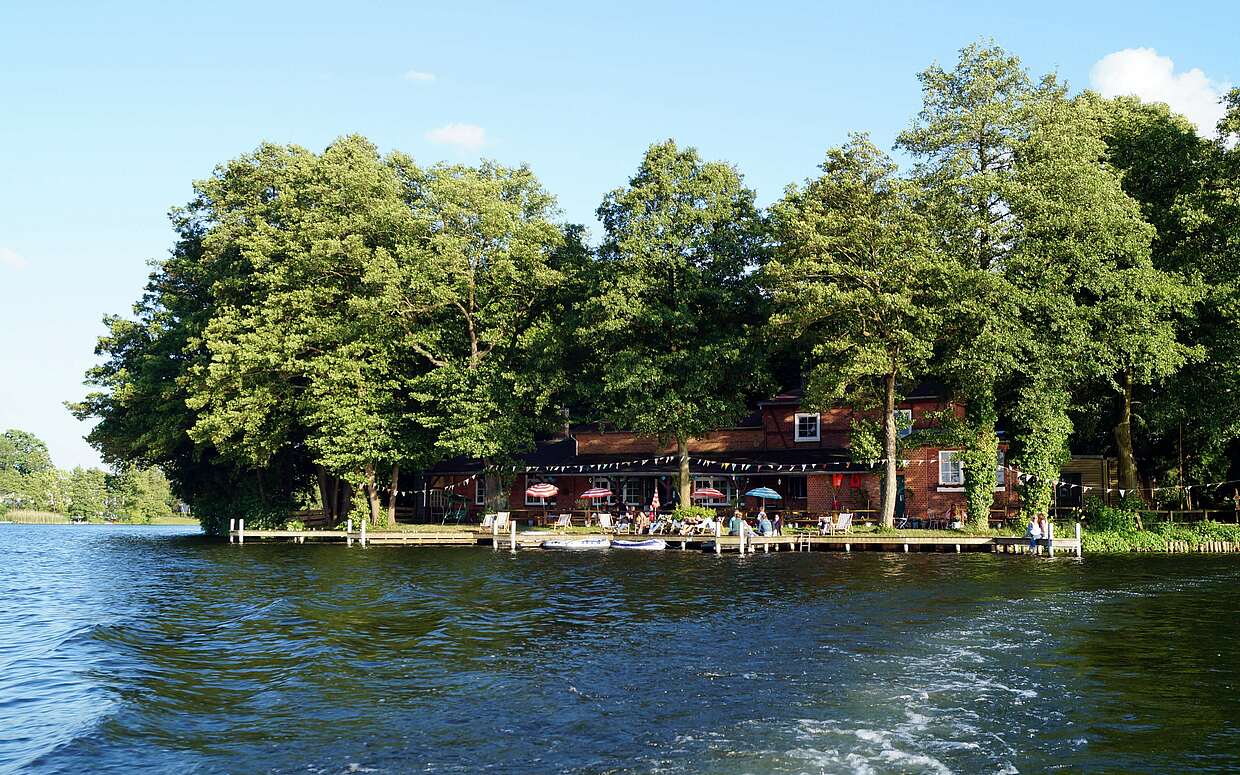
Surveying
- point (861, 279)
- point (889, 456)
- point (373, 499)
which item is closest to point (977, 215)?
point (861, 279)

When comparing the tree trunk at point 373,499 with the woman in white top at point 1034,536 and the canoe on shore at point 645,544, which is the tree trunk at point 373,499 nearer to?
the canoe on shore at point 645,544

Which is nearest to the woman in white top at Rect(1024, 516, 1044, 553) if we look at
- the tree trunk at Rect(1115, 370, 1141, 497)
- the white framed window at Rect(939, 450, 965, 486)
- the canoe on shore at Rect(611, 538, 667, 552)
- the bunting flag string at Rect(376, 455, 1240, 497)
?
the bunting flag string at Rect(376, 455, 1240, 497)

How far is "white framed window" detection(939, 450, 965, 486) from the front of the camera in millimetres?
53312

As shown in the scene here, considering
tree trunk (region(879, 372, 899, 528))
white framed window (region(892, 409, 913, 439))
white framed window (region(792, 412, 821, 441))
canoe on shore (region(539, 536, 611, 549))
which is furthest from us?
white framed window (region(792, 412, 821, 441))

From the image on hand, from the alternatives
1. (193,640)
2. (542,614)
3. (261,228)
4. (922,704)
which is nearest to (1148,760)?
(922,704)

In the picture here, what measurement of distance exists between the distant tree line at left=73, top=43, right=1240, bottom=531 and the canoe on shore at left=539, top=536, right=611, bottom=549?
6.52m

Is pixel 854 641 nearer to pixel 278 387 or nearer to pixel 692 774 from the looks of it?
pixel 692 774

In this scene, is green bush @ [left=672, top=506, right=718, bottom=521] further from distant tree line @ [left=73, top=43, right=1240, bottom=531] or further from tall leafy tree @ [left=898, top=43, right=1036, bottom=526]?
tall leafy tree @ [left=898, top=43, right=1036, bottom=526]

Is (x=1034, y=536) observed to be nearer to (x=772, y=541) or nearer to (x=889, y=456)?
(x=889, y=456)

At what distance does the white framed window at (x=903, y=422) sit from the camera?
50309mm

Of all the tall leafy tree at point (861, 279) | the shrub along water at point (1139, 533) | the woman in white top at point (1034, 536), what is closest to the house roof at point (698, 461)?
the tall leafy tree at point (861, 279)

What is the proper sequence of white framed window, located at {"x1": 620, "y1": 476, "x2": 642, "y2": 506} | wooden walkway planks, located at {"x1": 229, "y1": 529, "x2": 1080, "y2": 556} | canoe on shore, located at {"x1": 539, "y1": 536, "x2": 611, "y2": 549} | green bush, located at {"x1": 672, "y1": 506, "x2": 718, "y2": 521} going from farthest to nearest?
white framed window, located at {"x1": 620, "y1": 476, "x2": 642, "y2": 506}
green bush, located at {"x1": 672, "y1": 506, "x2": 718, "y2": 521}
canoe on shore, located at {"x1": 539, "y1": 536, "x2": 611, "y2": 549}
wooden walkway planks, located at {"x1": 229, "y1": 529, "x2": 1080, "y2": 556}

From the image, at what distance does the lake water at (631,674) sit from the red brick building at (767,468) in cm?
1687

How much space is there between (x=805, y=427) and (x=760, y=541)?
13.0 metres
